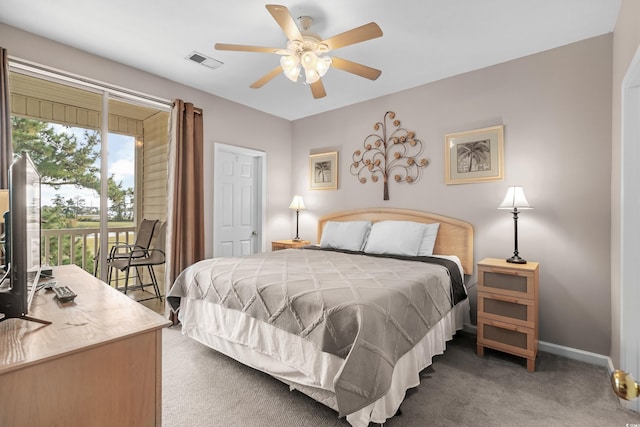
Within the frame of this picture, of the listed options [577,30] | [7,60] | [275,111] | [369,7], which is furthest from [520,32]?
[7,60]

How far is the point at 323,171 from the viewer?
4559mm

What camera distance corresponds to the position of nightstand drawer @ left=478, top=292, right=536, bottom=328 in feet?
7.92

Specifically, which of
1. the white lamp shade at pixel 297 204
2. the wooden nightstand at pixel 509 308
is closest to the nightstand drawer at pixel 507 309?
the wooden nightstand at pixel 509 308

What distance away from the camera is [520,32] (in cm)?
254

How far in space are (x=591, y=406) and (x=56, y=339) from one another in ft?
9.29

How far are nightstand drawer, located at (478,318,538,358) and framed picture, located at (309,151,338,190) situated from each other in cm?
251

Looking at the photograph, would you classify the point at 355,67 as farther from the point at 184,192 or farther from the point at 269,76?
the point at 184,192

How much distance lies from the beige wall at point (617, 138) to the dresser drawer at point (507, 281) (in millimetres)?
532

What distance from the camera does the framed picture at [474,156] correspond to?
3066 mm

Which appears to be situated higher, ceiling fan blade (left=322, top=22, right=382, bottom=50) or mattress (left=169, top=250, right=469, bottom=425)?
ceiling fan blade (left=322, top=22, right=382, bottom=50)

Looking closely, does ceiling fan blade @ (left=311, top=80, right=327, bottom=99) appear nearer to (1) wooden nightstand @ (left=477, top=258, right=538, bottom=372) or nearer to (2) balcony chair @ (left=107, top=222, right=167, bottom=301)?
(1) wooden nightstand @ (left=477, top=258, right=538, bottom=372)

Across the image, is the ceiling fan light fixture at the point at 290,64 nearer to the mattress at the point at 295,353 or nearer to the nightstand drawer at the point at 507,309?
the mattress at the point at 295,353

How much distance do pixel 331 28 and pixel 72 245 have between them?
3.73 meters

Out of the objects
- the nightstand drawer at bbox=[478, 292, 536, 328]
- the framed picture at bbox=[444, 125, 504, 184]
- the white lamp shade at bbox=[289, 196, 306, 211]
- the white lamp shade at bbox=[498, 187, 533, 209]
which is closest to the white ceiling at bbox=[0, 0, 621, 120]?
the framed picture at bbox=[444, 125, 504, 184]
